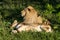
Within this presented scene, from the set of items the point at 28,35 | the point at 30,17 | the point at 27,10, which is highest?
the point at 27,10

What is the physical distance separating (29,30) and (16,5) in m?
3.19

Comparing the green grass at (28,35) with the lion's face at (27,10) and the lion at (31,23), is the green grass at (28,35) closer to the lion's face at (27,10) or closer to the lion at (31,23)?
the lion at (31,23)

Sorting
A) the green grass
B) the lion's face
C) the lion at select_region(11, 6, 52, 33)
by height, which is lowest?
the green grass

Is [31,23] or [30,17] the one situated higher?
[30,17]

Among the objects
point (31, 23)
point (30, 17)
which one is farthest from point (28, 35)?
point (30, 17)

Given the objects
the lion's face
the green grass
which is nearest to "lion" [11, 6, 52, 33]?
the lion's face

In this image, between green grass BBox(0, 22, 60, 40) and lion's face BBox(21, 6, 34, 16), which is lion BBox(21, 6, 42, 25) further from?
green grass BBox(0, 22, 60, 40)

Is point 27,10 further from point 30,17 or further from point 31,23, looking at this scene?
point 31,23

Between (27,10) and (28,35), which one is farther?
(27,10)

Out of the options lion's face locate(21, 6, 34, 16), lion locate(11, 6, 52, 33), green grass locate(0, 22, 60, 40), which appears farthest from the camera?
lion's face locate(21, 6, 34, 16)

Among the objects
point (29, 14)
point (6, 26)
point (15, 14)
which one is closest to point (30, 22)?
point (29, 14)

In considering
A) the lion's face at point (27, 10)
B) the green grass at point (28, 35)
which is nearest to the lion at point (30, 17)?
the lion's face at point (27, 10)

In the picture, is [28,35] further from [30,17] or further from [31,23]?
[30,17]

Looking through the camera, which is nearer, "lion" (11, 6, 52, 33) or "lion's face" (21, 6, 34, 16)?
"lion" (11, 6, 52, 33)
